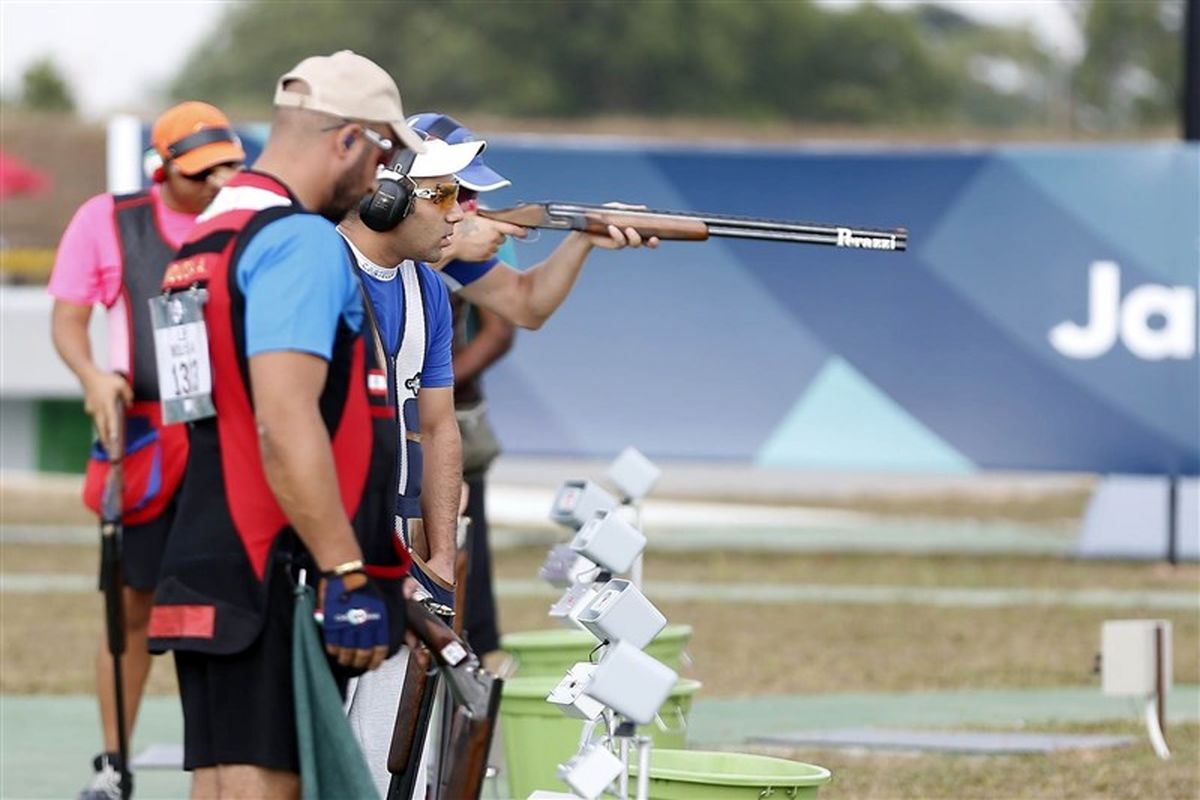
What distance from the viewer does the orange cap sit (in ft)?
25.5

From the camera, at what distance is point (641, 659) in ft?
15.7

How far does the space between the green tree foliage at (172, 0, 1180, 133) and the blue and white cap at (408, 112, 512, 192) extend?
57.6 meters

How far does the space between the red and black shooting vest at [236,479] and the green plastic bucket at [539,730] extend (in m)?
2.36

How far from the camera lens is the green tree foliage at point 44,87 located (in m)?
56.3

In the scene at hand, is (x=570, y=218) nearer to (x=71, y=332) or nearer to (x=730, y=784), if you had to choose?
(x=730, y=784)

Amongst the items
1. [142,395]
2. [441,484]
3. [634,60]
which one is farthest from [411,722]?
[634,60]

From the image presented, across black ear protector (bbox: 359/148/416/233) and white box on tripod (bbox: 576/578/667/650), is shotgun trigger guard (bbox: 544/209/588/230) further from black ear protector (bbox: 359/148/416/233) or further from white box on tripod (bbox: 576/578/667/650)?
white box on tripod (bbox: 576/578/667/650)

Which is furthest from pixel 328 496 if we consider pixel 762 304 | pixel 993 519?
pixel 993 519

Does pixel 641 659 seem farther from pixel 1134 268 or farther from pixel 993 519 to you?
pixel 993 519

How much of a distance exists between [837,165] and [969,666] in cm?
525

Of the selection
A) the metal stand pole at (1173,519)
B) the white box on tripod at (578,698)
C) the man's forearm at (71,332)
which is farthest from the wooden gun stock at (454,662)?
the metal stand pole at (1173,519)

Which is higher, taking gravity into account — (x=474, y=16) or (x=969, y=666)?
(x=474, y=16)

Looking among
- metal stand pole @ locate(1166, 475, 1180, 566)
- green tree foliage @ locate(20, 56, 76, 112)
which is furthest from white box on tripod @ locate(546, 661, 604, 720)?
green tree foliage @ locate(20, 56, 76, 112)

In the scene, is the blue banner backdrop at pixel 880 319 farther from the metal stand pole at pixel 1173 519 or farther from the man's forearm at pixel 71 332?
the man's forearm at pixel 71 332
